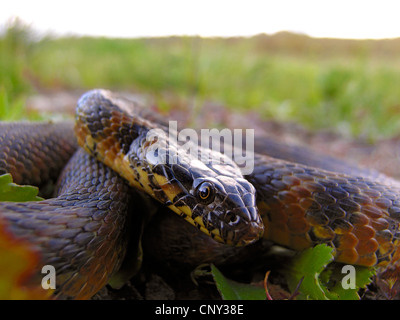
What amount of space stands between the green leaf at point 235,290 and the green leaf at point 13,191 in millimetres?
1171

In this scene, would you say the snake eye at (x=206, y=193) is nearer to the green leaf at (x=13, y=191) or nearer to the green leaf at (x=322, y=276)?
the green leaf at (x=322, y=276)

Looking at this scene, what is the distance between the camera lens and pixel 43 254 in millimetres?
1516

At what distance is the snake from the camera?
1.66 m

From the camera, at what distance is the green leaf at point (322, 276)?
198 cm

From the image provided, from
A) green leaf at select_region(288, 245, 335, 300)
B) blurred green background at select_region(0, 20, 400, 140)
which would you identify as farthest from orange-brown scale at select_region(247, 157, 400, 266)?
blurred green background at select_region(0, 20, 400, 140)

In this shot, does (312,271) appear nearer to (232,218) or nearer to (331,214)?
(331,214)

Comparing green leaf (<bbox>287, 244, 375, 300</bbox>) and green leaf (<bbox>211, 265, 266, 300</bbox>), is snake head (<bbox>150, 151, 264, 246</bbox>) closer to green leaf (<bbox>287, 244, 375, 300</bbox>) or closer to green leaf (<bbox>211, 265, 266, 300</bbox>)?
green leaf (<bbox>211, 265, 266, 300</bbox>)

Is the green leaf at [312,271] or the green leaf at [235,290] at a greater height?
the green leaf at [312,271]

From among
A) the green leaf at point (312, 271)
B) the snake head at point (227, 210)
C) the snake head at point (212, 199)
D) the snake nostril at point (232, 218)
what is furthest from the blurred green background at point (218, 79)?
the green leaf at point (312, 271)

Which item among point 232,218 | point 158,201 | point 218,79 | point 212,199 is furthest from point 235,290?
point 218,79

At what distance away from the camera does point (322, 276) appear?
2.17 metres

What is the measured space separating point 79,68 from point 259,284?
11981 mm

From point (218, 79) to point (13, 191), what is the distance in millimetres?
10625

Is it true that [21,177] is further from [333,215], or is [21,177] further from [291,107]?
[291,107]
